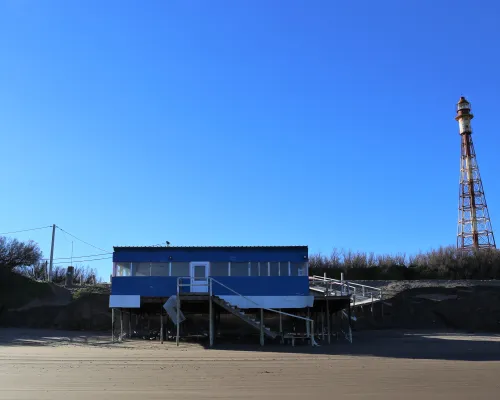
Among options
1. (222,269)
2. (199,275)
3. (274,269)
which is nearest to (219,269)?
(222,269)

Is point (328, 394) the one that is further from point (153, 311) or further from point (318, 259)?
point (318, 259)

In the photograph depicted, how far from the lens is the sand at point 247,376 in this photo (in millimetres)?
10359

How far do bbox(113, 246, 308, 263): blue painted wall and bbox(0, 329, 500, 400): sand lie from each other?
29.4 feet

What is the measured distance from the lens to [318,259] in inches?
2279

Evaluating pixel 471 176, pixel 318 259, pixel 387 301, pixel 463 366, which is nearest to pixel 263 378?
pixel 463 366

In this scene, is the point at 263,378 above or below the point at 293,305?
below

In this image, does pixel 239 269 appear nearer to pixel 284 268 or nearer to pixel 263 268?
pixel 263 268

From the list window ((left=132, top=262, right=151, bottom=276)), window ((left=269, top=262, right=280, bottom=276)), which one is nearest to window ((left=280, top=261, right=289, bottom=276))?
window ((left=269, top=262, right=280, bottom=276))

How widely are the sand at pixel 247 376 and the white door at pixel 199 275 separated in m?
8.15

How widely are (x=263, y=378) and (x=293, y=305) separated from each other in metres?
15.2

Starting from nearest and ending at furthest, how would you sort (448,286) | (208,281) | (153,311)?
(208,281), (153,311), (448,286)

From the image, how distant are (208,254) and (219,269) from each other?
40.5 inches

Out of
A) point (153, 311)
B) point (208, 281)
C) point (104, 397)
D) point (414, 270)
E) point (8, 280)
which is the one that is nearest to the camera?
point (104, 397)

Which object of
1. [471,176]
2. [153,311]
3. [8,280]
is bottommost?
[153,311]
